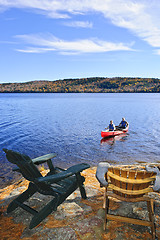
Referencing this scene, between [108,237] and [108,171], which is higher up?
[108,171]

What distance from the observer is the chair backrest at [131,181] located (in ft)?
10.8

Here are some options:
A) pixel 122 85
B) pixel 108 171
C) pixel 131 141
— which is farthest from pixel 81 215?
pixel 122 85

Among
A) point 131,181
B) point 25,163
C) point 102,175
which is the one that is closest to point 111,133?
point 102,175

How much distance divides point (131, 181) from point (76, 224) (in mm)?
1435

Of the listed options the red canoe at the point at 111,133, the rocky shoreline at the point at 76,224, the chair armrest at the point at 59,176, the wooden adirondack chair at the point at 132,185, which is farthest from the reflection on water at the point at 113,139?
the wooden adirondack chair at the point at 132,185

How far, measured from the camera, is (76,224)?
3605 mm

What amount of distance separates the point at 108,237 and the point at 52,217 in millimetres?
1263

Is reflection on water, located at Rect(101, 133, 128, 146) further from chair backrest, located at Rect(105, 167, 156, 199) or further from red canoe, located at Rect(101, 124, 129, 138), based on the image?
chair backrest, located at Rect(105, 167, 156, 199)

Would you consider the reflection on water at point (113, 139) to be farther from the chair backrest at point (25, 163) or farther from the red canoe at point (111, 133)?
the chair backrest at point (25, 163)

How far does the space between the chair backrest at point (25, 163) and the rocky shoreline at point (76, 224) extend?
1.00 meters

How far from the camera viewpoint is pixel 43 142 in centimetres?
1814

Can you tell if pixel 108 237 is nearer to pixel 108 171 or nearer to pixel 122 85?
pixel 108 171

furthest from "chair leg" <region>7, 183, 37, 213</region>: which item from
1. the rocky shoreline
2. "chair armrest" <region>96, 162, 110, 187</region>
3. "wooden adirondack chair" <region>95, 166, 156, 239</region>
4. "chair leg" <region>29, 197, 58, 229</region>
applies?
"wooden adirondack chair" <region>95, 166, 156, 239</region>

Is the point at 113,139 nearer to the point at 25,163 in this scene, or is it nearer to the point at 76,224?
the point at 76,224
